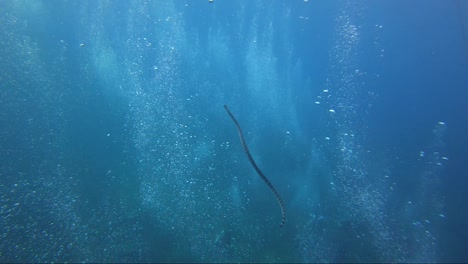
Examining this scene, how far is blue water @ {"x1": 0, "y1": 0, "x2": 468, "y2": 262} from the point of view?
24.3ft

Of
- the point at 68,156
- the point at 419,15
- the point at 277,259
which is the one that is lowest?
the point at 277,259

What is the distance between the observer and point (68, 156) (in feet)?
28.6

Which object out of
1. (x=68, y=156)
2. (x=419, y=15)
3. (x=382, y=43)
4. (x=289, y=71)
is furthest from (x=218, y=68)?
(x=419, y=15)

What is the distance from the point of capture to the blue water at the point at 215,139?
7414mm

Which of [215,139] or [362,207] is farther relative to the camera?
[215,139]

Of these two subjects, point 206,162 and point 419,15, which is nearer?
point 206,162

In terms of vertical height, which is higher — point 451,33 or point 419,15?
point 419,15

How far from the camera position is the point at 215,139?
970 centimetres

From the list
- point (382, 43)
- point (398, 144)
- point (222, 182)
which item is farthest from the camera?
point (382, 43)

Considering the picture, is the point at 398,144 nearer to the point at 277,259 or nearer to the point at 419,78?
the point at 419,78

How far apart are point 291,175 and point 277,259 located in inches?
123

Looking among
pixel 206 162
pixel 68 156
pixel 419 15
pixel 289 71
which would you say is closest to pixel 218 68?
pixel 289 71

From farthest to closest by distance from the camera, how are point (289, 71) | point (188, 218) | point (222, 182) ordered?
point (289, 71)
point (222, 182)
point (188, 218)

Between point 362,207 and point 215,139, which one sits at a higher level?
point 215,139
